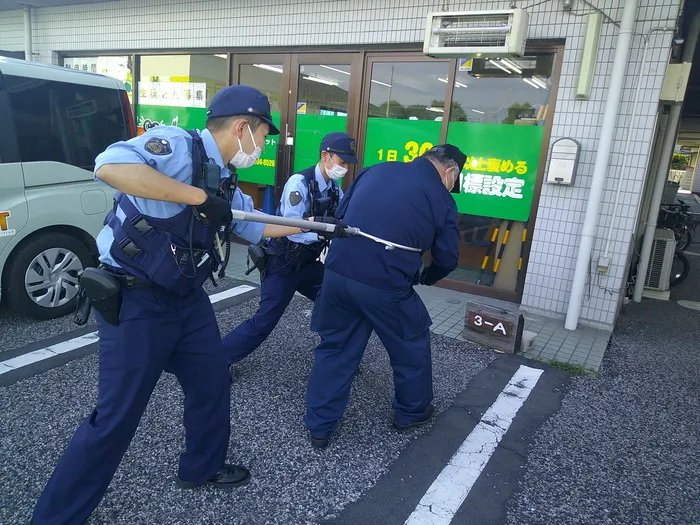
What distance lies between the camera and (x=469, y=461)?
3033 mm

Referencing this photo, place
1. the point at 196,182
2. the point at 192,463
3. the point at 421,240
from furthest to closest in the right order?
the point at 421,240, the point at 192,463, the point at 196,182

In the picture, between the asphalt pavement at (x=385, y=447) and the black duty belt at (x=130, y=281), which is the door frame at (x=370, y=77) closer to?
the asphalt pavement at (x=385, y=447)

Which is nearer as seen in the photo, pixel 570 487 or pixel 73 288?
pixel 570 487

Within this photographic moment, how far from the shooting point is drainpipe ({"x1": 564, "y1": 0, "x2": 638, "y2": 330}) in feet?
15.7

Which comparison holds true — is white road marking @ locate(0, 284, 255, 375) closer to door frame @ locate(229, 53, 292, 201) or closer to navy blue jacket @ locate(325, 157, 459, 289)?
navy blue jacket @ locate(325, 157, 459, 289)

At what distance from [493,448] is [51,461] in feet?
8.45

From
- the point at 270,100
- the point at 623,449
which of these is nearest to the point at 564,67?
the point at 623,449

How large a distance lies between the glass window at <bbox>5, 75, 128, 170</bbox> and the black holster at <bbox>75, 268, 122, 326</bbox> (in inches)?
123

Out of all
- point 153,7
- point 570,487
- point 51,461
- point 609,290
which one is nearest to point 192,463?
point 51,461

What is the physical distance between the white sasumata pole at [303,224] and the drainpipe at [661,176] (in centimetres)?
491

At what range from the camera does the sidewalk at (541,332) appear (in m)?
4.75

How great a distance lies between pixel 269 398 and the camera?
3590mm

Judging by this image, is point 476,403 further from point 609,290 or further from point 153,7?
point 153,7

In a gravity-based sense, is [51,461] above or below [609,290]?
below
